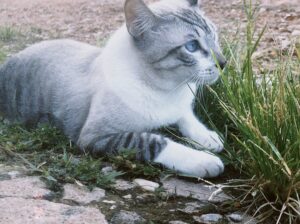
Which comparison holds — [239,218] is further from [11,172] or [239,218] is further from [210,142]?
[11,172]

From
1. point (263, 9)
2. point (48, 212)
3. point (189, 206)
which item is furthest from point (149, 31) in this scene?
point (263, 9)

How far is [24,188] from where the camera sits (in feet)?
6.84

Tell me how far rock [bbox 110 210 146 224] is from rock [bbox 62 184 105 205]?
146 millimetres

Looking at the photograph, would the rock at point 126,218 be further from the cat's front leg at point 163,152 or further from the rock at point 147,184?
the cat's front leg at point 163,152

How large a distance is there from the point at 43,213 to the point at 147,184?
0.51 m

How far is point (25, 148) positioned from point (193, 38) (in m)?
0.96

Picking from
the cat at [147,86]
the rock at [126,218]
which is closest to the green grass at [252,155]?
the cat at [147,86]

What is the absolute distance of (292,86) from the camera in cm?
224

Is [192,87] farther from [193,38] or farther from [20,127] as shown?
[20,127]

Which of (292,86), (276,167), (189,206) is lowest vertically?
(189,206)

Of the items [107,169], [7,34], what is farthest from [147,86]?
[7,34]

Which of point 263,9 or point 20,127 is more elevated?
point 263,9

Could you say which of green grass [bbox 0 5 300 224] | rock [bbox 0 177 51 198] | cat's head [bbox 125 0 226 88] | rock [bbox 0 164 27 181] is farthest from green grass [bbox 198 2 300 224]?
rock [bbox 0 164 27 181]

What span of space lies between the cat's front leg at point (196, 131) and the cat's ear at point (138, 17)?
1.63ft
